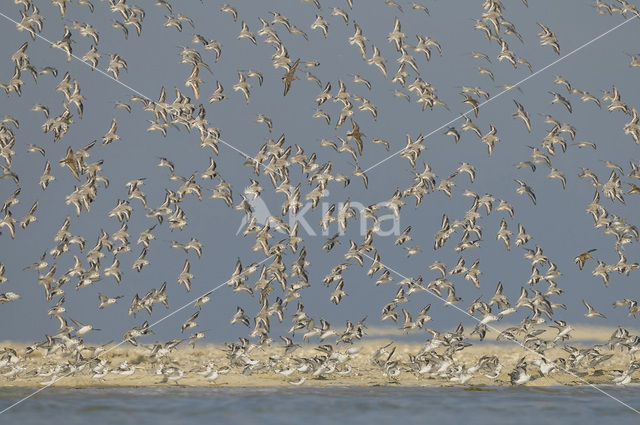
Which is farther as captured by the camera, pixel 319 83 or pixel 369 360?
pixel 319 83

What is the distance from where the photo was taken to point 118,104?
55.1 meters

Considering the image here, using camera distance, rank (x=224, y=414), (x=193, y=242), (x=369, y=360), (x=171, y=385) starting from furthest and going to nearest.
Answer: (x=193, y=242) → (x=369, y=360) → (x=171, y=385) → (x=224, y=414)

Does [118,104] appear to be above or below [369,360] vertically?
above

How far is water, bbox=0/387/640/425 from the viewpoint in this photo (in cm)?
3844

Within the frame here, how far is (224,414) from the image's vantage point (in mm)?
39188

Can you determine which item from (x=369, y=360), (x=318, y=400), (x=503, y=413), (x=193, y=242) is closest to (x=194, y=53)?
(x=193, y=242)

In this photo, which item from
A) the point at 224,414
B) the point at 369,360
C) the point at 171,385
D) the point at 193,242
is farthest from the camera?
the point at 193,242

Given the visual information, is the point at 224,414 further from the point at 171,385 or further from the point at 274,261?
the point at 274,261

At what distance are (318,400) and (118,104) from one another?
19.5 meters

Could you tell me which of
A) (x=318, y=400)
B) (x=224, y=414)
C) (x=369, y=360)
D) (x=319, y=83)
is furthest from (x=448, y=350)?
(x=319, y=83)

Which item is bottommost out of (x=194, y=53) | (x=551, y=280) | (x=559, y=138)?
(x=551, y=280)

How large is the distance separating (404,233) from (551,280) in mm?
6431

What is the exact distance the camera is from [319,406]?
40500 millimetres

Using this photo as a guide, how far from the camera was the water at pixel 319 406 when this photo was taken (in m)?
38.4
